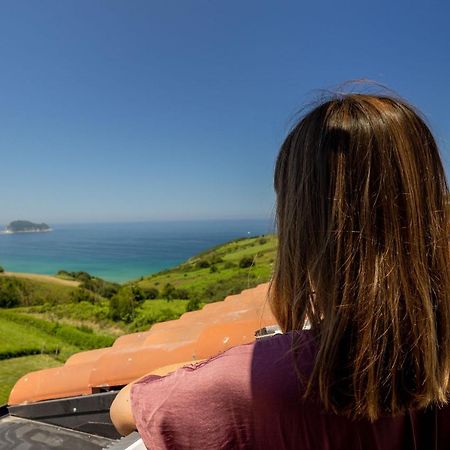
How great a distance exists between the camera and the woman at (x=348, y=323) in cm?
73

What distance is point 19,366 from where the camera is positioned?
9.88 meters

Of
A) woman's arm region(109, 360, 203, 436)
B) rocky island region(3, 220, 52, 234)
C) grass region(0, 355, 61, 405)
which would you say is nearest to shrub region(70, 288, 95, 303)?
grass region(0, 355, 61, 405)

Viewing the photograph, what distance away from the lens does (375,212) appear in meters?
0.79

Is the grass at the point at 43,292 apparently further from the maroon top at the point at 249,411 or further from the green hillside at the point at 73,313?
the maroon top at the point at 249,411

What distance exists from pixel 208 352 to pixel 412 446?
1.77 metres

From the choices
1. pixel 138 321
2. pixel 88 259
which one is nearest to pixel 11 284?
pixel 138 321

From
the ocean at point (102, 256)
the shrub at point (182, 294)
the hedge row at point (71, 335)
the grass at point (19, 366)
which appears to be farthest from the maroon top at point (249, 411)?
the ocean at point (102, 256)

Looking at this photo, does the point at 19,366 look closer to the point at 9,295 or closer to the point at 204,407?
the point at 204,407

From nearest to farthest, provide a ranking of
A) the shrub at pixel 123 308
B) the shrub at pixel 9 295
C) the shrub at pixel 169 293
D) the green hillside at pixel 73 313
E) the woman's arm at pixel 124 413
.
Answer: the woman's arm at pixel 124 413, the green hillside at pixel 73 313, the shrub at pixel 123 308, the shrub at pixel 169 293, the shrub at pixel 9 295

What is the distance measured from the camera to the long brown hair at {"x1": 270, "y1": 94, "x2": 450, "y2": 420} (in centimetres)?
75

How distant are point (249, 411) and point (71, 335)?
1445 cm

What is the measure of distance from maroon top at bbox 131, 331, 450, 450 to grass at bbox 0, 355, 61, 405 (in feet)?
26.8

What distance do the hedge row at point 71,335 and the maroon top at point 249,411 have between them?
1263 cm

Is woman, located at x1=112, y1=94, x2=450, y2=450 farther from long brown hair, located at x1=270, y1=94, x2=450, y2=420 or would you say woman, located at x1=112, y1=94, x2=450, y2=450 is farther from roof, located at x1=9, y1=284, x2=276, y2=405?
roof, located at x1=9, y1=284, x2=276, y2=405
